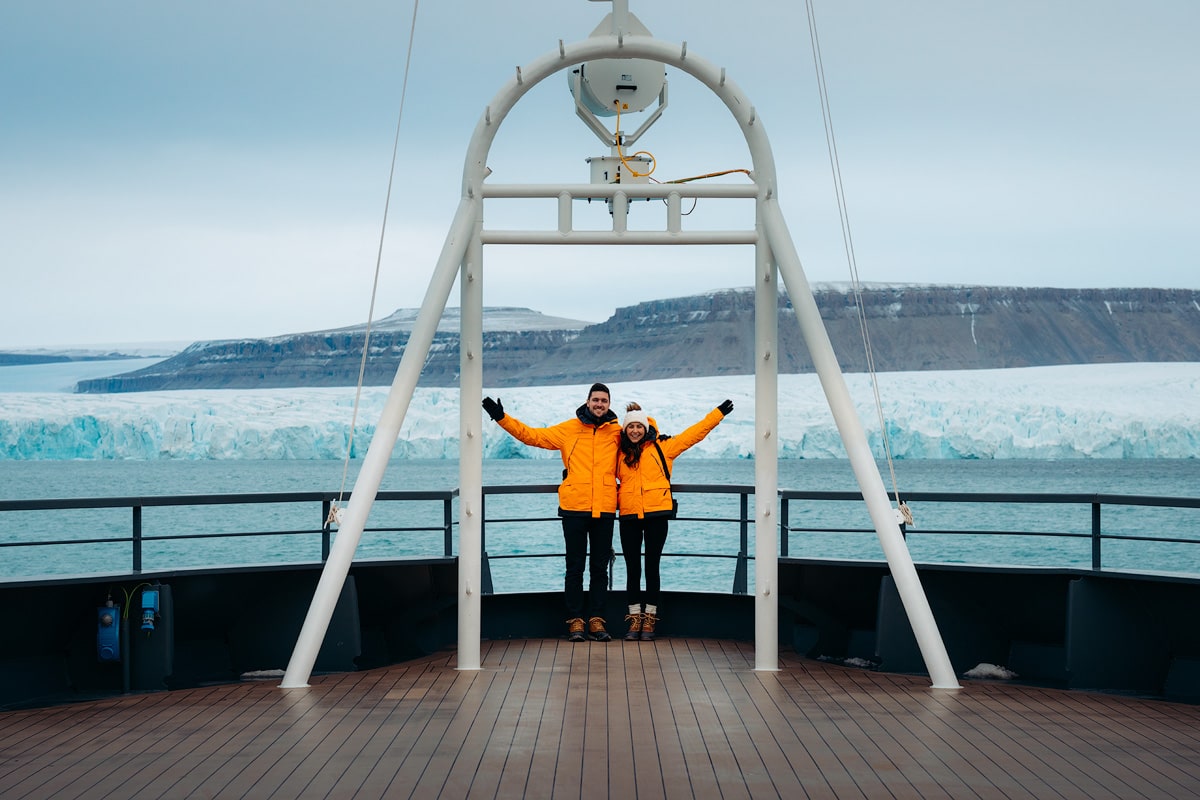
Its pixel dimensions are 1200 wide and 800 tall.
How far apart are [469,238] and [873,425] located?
208 feet

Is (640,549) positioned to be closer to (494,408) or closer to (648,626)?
(648,626)

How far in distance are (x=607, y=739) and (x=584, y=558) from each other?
7.40ft

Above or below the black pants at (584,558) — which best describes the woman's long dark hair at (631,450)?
above

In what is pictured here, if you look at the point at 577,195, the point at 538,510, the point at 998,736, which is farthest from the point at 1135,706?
the point at 538,510

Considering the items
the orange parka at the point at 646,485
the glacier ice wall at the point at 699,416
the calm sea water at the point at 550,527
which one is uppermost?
the orange parka at the point at 646,485

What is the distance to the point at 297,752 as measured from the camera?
4.76 meters

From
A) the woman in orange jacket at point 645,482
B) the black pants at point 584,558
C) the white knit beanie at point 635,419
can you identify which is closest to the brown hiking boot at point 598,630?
the black pants at point 584,558

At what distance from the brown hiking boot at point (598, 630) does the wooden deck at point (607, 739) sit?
2.23 ft

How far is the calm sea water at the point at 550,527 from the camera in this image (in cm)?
3897

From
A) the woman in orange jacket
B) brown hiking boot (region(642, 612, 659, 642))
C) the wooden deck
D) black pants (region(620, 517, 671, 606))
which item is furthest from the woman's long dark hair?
the wooden deck

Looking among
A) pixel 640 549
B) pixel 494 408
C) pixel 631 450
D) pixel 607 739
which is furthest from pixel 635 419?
pixel 607 739

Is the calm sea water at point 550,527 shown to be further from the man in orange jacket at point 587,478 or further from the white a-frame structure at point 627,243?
the white a-frame structure at point 627,243

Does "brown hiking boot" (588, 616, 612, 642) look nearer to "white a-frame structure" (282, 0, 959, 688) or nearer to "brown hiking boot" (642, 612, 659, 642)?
"brown hiking boot" (642, 612, 659, 642)

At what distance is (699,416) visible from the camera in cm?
5184
